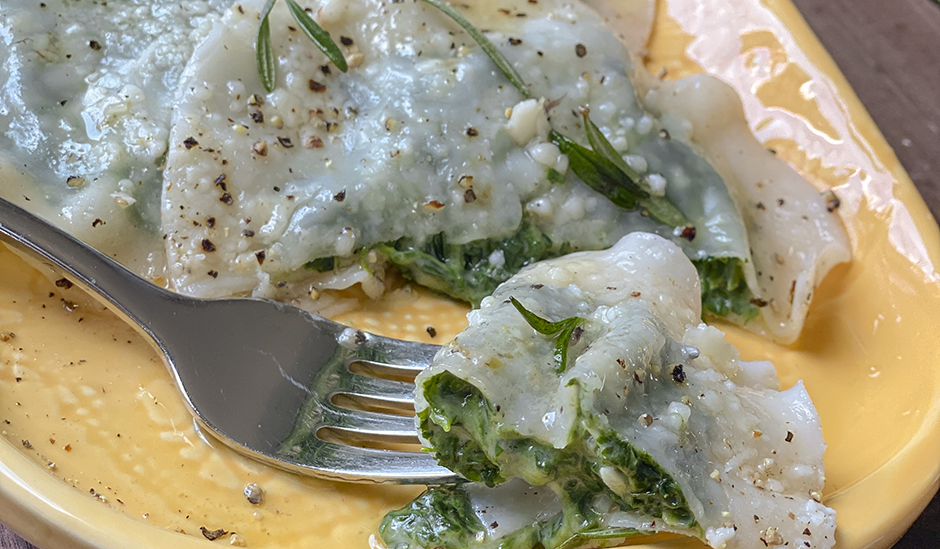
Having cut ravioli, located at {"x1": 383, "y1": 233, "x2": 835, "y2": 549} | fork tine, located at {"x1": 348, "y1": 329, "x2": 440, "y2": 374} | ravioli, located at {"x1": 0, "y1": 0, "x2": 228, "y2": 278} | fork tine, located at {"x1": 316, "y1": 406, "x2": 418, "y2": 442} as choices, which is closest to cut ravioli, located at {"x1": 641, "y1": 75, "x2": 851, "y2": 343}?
cut ravioli, located at {"x1": 383, "y1": 233, "x2": 835, "y2": 549}

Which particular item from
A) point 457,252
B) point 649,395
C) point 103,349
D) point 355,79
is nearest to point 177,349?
point 103,349

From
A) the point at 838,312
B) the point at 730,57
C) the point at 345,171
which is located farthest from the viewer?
the point at 730,57

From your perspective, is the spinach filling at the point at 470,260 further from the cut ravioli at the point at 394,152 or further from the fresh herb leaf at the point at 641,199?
the fresh herb leaf at the point at 641,199

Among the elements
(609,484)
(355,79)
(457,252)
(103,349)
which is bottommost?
(103,349)

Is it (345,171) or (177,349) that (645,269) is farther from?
(177,349)

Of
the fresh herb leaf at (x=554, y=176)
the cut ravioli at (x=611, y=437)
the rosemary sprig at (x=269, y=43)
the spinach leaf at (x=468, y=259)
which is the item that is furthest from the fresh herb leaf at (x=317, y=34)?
the cut ravioli at (x=611, y=437)
